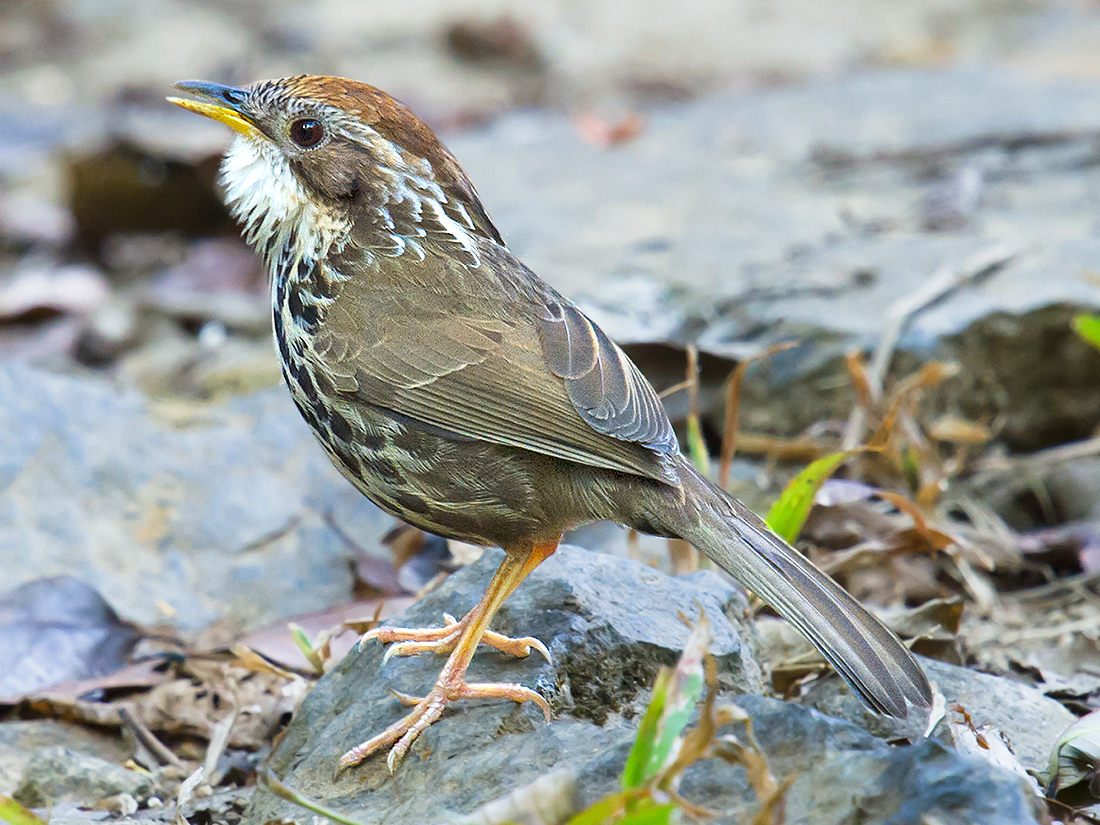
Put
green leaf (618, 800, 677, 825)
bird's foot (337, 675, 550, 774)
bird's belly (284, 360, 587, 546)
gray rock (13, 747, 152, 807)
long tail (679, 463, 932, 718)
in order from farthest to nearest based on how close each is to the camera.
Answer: gray rock (13, 747, 152, 807) → bird's belly (284, 360, 587, 546) → bird's foot (337, 675, 550, 774) → long tail (679, 463, 932, 718) → green leaf (618, 800, 677, 825)

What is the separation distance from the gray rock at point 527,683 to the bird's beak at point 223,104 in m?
1.55

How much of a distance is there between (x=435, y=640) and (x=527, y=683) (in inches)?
17.2

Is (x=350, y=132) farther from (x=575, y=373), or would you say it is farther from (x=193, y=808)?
(x=193, y=808)

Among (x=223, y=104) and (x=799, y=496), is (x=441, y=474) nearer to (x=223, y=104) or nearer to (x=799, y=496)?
(x=799, y=496)

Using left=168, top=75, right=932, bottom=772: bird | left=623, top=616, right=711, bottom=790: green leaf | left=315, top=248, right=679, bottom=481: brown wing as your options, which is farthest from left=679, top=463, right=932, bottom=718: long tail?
left=623, top=616, right=711, bottom=790: green leaf

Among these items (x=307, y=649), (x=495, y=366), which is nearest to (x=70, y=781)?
(x=307, y=649)

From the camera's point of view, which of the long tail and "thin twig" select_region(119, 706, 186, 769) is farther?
"thin twig" select_region(119, 706, 186, 769)

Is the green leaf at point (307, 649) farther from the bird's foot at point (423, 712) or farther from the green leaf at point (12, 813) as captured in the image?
the green leaf at point (12, 813)

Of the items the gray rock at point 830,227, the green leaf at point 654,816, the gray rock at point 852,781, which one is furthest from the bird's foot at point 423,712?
the gray rock at point 830,227

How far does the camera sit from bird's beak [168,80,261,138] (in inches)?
161

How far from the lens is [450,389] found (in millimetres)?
3584

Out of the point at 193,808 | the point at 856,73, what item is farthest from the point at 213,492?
the point at 856,73

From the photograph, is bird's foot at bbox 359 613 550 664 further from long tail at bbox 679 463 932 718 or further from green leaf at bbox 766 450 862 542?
green leaf at bbox 766 450 862 542

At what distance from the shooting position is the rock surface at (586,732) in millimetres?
2498
